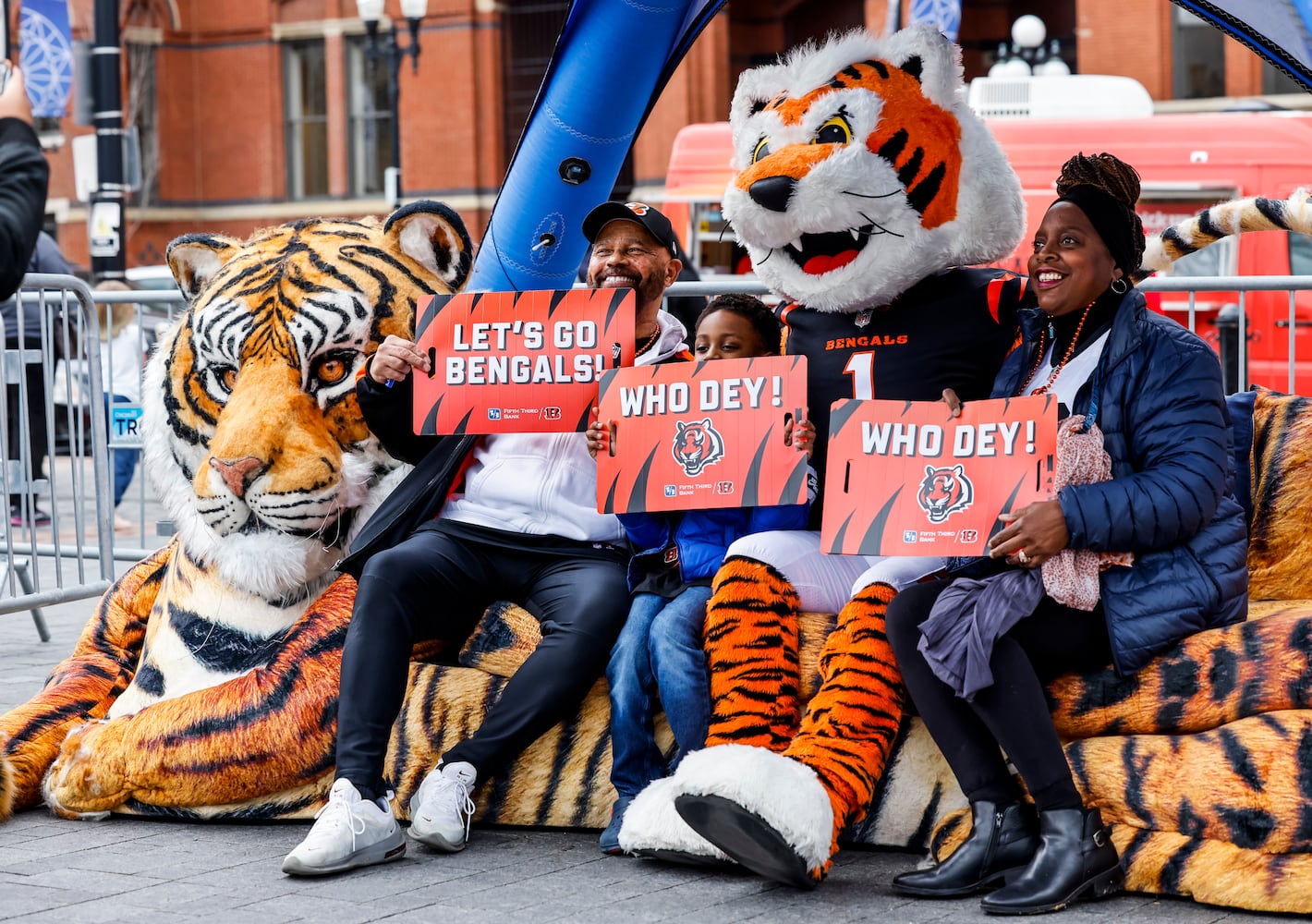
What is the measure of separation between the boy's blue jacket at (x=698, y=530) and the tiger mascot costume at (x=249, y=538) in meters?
0.84

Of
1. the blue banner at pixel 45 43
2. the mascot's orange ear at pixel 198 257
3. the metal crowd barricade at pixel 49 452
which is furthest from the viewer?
the blue banner at pixel 45 43

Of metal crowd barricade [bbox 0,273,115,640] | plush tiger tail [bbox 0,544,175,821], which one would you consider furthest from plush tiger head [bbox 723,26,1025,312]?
metal crowd barricade [bbox 0,273,115,640]

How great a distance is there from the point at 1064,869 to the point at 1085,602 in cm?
57

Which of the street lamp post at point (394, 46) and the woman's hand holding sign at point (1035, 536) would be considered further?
the street lamp post at point (394, 46)

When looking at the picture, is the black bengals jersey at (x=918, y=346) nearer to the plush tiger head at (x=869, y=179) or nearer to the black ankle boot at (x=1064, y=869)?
the plush tiger head at (x=869, y=179)

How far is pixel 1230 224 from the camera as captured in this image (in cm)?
495

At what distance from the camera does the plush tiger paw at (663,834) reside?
379cm

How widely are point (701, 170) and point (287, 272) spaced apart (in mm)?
9394

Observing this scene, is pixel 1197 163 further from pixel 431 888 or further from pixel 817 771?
pixel 431 888

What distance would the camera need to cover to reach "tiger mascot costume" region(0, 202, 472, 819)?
4453 millimetres

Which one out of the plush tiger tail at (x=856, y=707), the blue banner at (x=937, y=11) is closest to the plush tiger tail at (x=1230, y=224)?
the plush tiger tail at (x=856, y=707)

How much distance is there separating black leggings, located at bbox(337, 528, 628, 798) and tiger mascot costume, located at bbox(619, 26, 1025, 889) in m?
0.36

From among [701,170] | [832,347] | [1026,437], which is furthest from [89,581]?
[701,170]

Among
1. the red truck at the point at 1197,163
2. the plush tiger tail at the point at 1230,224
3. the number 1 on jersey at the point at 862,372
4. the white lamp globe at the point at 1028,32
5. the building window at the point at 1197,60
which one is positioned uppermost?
the building window at the point at 1197,60
